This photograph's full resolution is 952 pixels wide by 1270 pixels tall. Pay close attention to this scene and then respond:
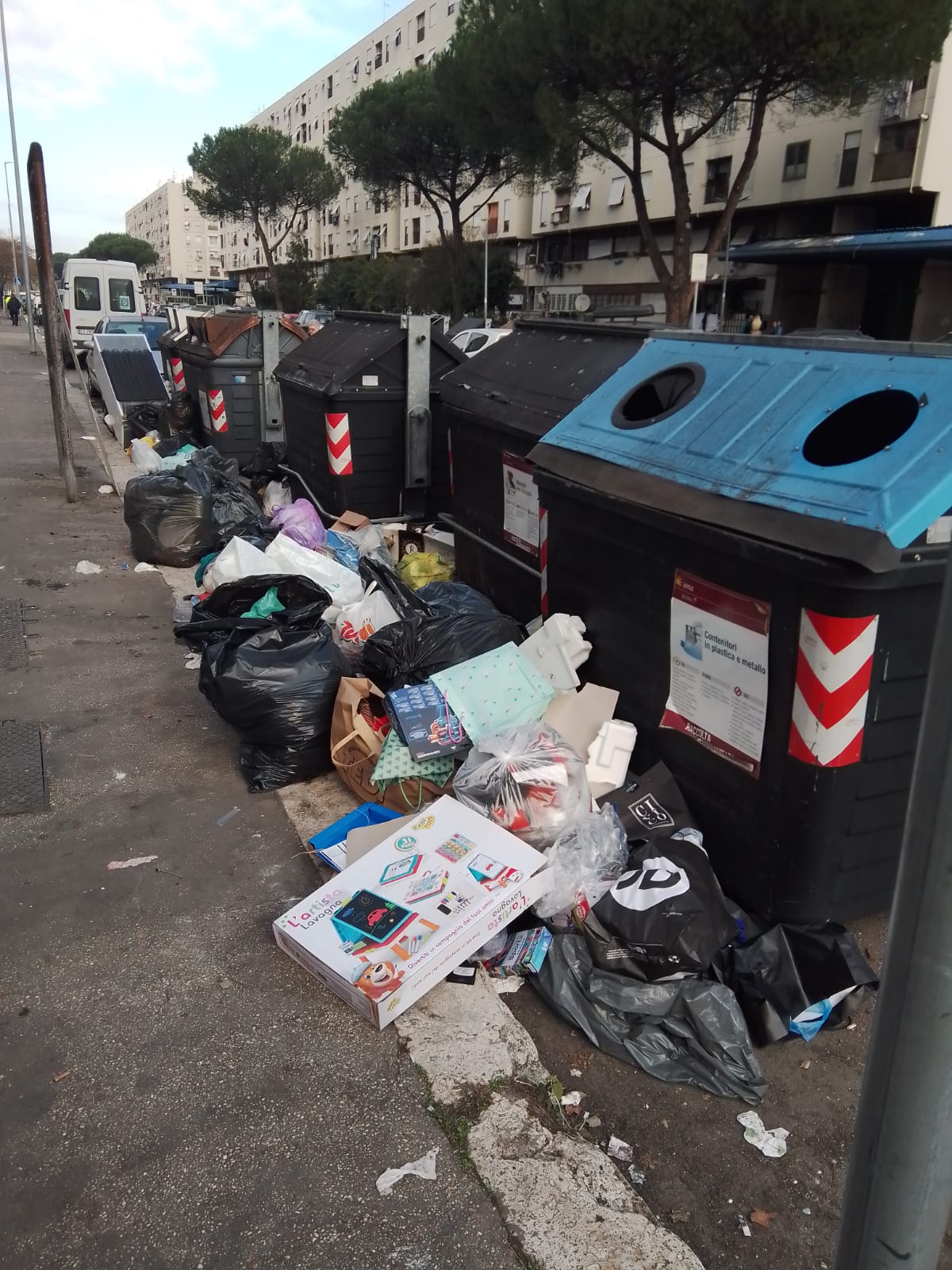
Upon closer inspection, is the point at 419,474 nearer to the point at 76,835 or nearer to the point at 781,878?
the point at 76,835

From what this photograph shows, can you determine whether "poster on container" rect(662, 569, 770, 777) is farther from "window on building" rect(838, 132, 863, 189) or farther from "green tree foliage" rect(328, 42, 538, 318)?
"green tree foliage" rect(328, 42, 538, 318)

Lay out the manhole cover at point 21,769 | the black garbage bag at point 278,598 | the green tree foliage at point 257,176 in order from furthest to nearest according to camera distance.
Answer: the green tree foliage at point 257,176 → the black garbage bag at point 278,598 → the manhole cover at point 21,769

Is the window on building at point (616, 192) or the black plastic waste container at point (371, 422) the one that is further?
the window on building at point (616, 192)

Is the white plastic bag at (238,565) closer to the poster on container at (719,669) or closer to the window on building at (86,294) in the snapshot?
the poster on container at (719,669)

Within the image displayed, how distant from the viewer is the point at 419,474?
6.24 metres

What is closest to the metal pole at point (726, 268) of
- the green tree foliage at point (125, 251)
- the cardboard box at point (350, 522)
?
the cardboard box at point (350, 522)

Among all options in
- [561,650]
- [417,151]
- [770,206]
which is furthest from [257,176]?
[561,650]

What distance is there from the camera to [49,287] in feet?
25.7

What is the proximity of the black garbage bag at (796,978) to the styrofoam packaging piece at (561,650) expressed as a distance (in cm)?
111

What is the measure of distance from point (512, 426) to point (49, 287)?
5.73 meters

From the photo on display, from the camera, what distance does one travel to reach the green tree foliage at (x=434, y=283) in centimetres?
3841

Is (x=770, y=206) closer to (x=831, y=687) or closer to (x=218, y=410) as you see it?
(x=218, y=410)

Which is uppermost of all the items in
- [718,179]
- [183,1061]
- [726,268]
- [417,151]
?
[417,151]

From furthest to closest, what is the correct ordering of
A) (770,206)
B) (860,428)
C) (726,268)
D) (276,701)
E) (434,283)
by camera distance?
(434,283), (770,206), (726,268), (276,701), (860,428)
